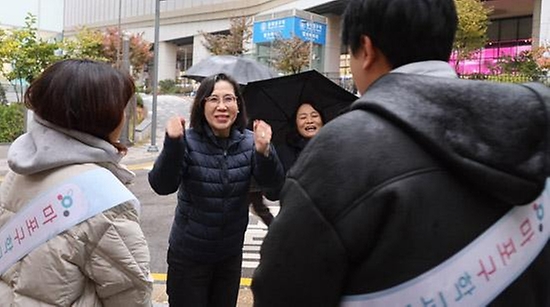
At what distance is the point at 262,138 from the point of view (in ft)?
9.50

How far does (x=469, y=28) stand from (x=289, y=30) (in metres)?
10.8

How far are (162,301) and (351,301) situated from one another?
11.2 feet

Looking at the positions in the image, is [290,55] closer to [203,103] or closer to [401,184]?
[203,103]

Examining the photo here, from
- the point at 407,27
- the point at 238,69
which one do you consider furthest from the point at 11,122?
the point at 407,27

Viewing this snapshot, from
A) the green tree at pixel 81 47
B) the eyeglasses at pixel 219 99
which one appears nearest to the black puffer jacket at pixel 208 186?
the eyeglasses at pixel 219 99

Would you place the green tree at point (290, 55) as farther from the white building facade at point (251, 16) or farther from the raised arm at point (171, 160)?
the raised arm at point (171, 160)

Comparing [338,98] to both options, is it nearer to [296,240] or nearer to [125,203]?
[125,203]

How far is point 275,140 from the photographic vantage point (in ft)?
11.6

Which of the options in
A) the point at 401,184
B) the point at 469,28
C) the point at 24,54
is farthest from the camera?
the point at 469,28

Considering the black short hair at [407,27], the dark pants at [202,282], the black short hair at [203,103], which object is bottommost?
the dark pants at [202,282]

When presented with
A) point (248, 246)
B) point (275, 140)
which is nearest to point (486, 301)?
point (275, 140)

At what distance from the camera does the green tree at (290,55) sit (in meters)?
28.8

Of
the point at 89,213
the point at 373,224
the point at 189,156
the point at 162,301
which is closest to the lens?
the point at 373,224

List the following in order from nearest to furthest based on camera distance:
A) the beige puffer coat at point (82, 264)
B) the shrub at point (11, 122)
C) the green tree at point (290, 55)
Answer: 1. the beige puffer coat at point (82, 264)
2. the shrub at point (11, 122)
3. the green tree at point (290, 55)
